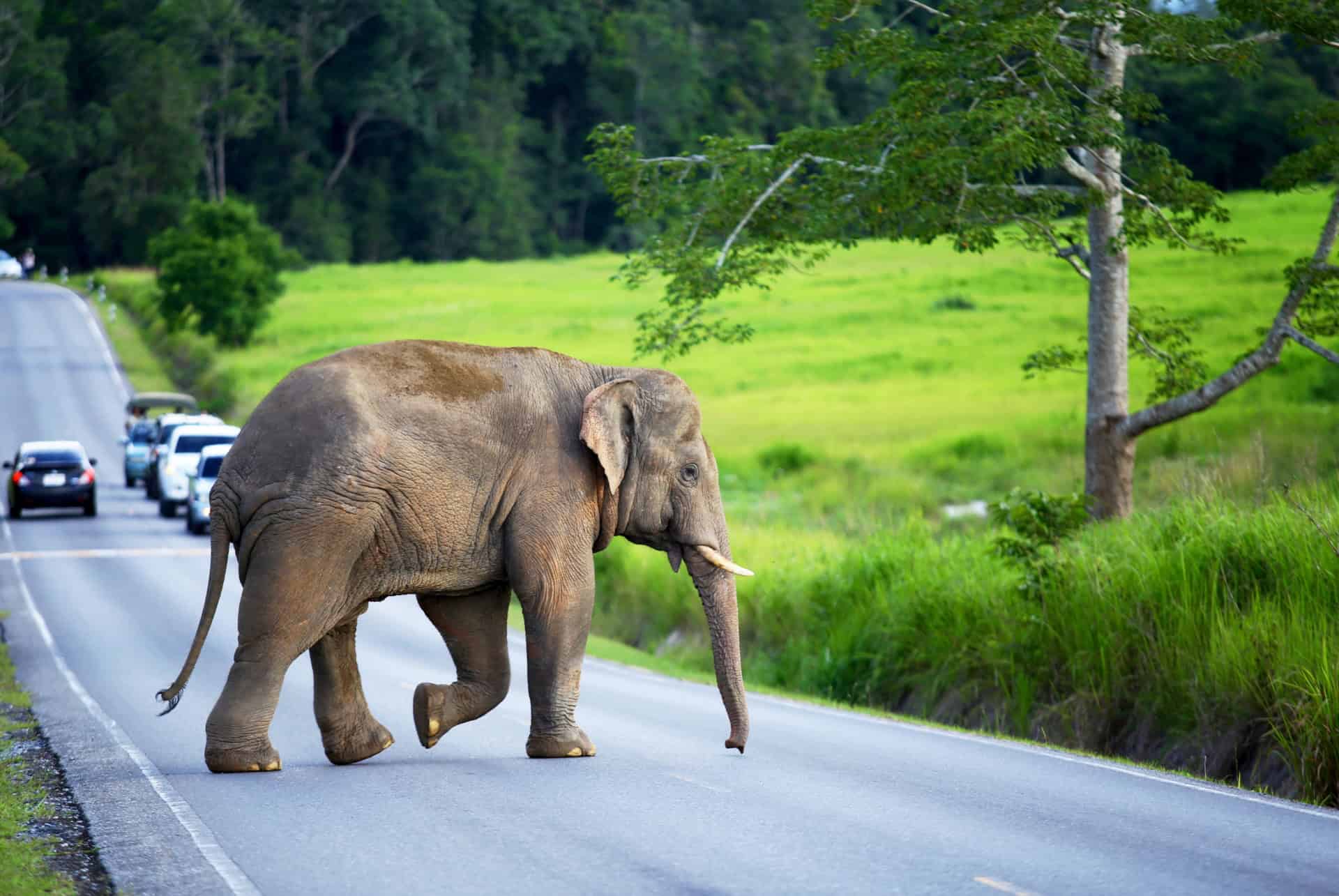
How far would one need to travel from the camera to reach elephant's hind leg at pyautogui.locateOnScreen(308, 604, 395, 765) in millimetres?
10922

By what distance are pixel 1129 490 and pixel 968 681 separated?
4.57 metres

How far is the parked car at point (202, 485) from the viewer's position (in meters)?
31.1

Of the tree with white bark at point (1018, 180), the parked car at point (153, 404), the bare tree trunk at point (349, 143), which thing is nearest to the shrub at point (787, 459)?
the tree with white bark at point (1018, 180)

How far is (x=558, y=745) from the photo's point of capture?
11.1 m

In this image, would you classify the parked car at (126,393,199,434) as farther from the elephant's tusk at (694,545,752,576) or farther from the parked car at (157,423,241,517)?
the elephant's tusk at (694,545,752,576)

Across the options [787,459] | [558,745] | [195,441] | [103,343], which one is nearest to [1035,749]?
[558,745]

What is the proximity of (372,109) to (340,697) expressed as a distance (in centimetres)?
10519

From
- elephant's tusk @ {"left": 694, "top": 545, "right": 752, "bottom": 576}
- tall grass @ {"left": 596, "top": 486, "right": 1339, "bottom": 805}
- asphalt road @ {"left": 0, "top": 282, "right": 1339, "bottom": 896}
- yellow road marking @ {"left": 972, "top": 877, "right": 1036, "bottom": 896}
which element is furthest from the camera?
tall grass @ {"left": 596, "top": 486, "right": 1339, "bottom": 805}

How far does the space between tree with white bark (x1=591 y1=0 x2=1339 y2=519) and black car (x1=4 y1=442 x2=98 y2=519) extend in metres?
18.9

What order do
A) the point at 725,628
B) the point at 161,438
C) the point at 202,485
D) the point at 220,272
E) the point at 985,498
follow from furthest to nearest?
the point at 220,272
the point at 161,438
the point at 985,498
the point at 202,485
the point at 725,628

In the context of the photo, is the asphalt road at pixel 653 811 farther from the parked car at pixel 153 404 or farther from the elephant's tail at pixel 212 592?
the parked car at pixel 153 404

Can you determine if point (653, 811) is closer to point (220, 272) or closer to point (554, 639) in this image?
point (554, 639)

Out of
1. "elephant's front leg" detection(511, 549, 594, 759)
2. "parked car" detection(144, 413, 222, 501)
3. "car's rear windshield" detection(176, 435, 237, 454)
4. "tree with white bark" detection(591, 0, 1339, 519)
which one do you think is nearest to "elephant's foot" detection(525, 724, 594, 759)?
"elephant's front leg" detection(511, 549, 594, 759)

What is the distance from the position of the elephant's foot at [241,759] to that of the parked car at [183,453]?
2504 centimetres
